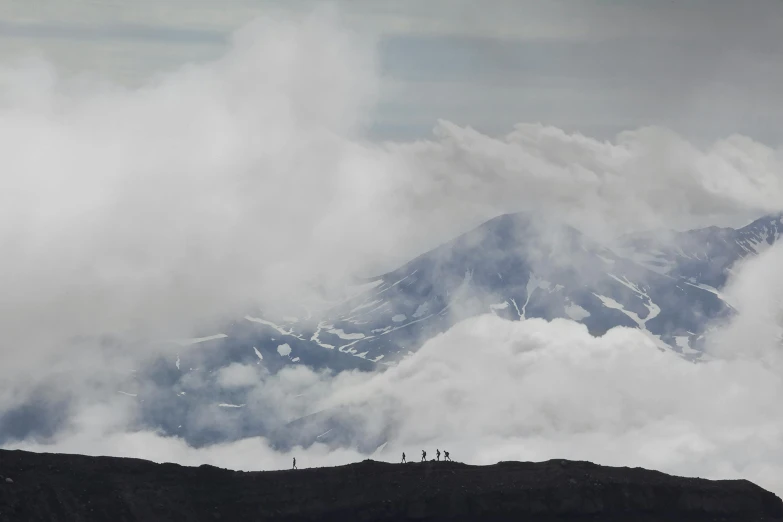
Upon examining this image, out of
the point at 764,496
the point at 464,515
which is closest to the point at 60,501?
the point at 464,515

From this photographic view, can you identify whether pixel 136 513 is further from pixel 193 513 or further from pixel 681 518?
pixel 681 518

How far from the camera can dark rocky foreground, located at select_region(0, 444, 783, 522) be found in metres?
143

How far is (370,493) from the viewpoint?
15425 cm

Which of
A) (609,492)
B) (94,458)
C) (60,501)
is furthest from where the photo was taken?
(609,492)

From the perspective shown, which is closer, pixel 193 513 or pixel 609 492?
pixel 193 513

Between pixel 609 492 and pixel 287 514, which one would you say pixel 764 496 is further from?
pixel 287 514

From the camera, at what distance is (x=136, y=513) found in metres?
143

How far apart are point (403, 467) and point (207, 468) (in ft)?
80.6

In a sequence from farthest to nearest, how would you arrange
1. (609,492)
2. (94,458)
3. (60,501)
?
(609,492) → (94,458) → (60,501)

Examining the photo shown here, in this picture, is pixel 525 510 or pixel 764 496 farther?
pixel 764 496

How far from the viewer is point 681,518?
6329 inches

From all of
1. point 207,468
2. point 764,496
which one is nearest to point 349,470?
point 207,468

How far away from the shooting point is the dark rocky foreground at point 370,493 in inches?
5640

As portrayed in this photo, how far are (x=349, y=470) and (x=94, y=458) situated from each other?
102 ft
